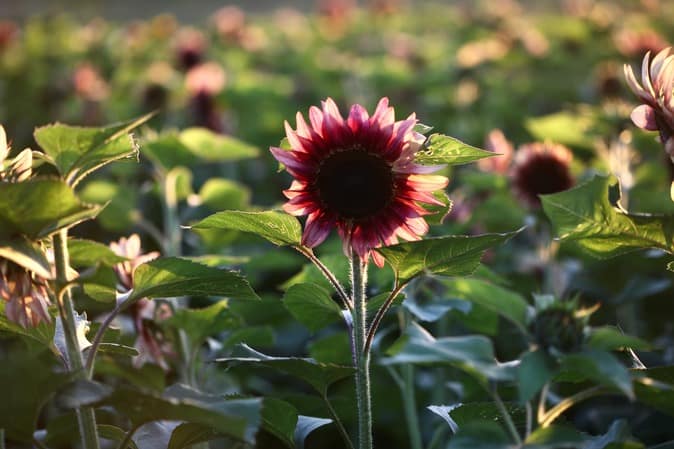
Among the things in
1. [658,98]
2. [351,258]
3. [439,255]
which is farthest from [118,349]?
[658,98]

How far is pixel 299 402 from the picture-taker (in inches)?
54.4

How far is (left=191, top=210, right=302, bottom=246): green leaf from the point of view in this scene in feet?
3.64

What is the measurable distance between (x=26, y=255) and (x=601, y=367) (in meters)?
0.57

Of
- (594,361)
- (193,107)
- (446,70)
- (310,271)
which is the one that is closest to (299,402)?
(310,271)

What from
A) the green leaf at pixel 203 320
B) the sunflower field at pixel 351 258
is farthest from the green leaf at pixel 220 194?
the green leaf at pixel 203 320

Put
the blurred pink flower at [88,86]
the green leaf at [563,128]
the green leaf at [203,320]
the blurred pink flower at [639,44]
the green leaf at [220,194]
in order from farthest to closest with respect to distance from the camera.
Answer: the blurred pink flower at [88,86], the blurred pink flower at [639,44], the green leaf at [563,128], the green leaf at [220,194], the green leaf at [203,320]

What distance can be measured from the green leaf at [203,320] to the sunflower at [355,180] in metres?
0.27

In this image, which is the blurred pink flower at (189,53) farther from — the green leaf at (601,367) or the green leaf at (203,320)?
the green leaf at (601,367)

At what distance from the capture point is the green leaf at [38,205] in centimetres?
93

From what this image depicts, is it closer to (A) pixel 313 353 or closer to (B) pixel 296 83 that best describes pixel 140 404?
(A) pixel 313 353

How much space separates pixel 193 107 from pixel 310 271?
1.71m

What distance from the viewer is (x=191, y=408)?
916mm

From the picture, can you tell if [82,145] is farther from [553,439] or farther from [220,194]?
[220,194]

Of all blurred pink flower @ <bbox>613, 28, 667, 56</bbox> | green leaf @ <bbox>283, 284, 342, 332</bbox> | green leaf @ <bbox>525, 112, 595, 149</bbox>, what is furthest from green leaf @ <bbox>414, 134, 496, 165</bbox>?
blurred pink flower @ <bbox>613, 28, 667, 56</bbox>
